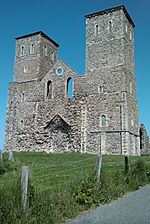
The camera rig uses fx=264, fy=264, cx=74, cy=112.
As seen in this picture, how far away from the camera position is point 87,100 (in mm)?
30156

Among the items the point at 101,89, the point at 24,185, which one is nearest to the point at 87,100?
the point at 101,89

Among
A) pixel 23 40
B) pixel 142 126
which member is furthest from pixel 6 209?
pixel 23 40

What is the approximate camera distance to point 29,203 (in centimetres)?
513

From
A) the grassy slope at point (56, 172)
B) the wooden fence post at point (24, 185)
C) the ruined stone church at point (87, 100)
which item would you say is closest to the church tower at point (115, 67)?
the ruined stone church at point (87, 100)

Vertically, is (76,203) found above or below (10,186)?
below

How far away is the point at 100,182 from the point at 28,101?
28.2 meters

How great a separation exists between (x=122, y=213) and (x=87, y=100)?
80.8 ft

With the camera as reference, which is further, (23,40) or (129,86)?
(23,40)

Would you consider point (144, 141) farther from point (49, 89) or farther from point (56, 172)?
point (56, 172)

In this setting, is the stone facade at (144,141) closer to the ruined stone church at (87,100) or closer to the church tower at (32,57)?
the ruined stone church at (87,100)

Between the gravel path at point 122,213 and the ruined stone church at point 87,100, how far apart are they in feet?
66.6

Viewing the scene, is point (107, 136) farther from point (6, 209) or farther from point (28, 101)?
point (6, 209)

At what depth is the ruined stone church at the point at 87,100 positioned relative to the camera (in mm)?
28359

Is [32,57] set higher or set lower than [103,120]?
higher
